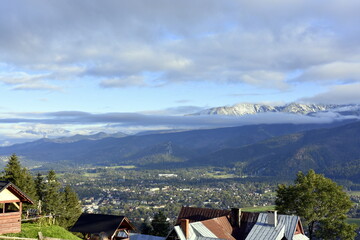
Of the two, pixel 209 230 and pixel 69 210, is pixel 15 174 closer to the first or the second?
pixel 69 210

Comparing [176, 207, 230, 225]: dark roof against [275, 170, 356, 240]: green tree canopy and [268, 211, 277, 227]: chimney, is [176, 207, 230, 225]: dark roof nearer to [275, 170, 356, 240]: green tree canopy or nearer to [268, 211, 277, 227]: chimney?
[268, 211, 277, 227]: chimney

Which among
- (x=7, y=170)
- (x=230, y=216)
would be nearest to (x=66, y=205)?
(x=7, y=170)

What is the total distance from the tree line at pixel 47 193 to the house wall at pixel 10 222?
20044 mm

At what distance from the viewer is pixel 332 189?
2164 inches

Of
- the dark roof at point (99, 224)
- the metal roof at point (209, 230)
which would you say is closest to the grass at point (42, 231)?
the dark roof at point (99, 224)

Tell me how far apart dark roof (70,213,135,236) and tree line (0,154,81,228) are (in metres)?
9.98

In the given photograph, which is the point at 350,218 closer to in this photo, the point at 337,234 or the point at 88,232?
the point at 337,234

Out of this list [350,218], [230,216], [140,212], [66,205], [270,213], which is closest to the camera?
[270,213]

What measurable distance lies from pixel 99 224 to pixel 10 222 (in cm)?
1448

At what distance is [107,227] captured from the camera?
1877 inches

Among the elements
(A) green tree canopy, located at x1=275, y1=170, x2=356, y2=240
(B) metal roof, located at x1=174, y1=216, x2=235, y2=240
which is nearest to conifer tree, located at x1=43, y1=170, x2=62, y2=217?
(B) metal roof, located at x1=174, y1=216, x2=235, y2=240

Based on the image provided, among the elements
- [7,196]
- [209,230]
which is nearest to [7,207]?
[7,196]

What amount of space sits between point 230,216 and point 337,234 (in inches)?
577

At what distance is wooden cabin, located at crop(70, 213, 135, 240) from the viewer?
155 ft
